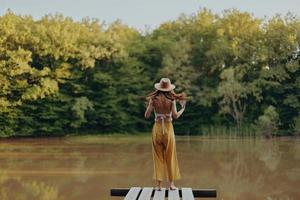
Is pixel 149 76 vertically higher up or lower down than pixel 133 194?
higher up

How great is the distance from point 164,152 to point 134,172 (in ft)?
26.1

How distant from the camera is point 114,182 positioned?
436 inches

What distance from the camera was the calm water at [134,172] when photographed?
984 centimetres

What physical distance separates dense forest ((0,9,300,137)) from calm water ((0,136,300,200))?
8101mm

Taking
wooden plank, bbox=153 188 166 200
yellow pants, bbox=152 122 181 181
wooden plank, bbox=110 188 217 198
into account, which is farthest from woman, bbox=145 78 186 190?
wooden plank, bbox=110 188 217 198

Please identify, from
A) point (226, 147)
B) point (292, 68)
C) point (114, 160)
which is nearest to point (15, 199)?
point (114, 160)

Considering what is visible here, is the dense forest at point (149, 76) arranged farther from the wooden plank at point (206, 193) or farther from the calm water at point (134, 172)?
the wooden plank at point (206, 193)

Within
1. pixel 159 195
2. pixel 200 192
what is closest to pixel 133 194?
pixel 159 195

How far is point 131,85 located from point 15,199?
2043 centimetres

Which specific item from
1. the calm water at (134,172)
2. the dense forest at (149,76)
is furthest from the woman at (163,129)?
the dense forest at (149,76)

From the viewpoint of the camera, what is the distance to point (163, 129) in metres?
4.89

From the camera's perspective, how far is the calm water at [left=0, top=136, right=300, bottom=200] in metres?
9.84

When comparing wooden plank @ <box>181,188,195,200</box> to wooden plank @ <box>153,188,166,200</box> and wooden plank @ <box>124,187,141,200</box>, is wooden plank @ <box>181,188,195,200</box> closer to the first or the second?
wooden plank @ <box>153,188,166,200</box>

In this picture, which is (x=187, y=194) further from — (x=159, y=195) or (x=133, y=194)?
(x=133, y=194)
